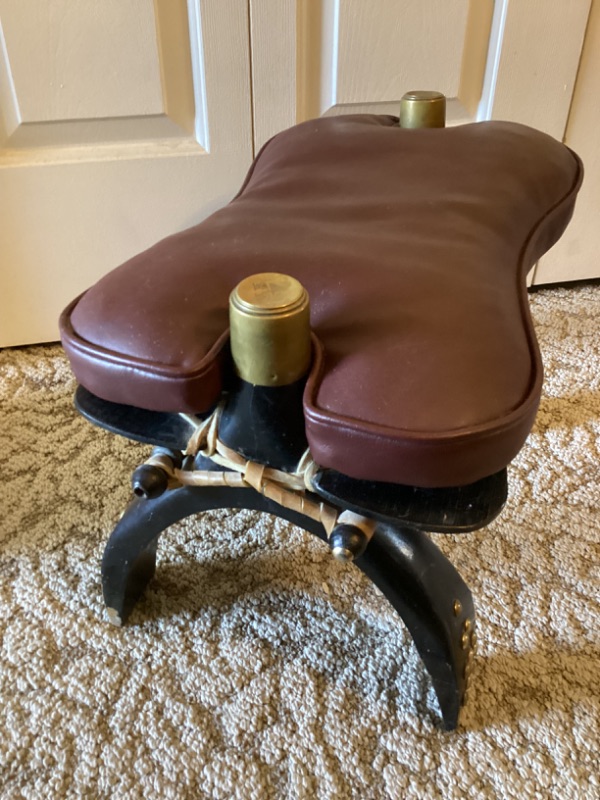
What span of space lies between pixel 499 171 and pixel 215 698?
513 millimetres

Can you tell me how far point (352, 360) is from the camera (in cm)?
40

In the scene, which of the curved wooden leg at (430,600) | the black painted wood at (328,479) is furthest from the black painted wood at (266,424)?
the curved wooden leg at (430,600)

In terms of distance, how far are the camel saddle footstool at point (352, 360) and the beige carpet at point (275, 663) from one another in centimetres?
6

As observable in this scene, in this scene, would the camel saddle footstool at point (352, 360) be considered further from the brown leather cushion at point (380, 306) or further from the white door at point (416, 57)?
the white door at point (416, 57)

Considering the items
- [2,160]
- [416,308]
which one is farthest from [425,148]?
[2,160]

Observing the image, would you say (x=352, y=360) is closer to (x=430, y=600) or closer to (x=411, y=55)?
(x=430, y=600)

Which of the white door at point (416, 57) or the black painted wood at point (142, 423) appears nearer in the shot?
the black painted wood at point (142, 423)

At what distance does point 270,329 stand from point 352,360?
5cm

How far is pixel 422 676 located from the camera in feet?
1.98

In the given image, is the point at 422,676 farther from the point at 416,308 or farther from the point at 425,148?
the point at 425,148

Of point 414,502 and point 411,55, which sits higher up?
point 411,55

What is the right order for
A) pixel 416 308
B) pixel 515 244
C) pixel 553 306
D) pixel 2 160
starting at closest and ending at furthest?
pixel 416 308 < pixel 515 244 < pixel 2 160 < pixel 553 306


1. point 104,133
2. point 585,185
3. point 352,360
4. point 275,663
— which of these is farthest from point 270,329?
point 585,185

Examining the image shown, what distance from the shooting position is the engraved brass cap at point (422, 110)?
27.5 inches
